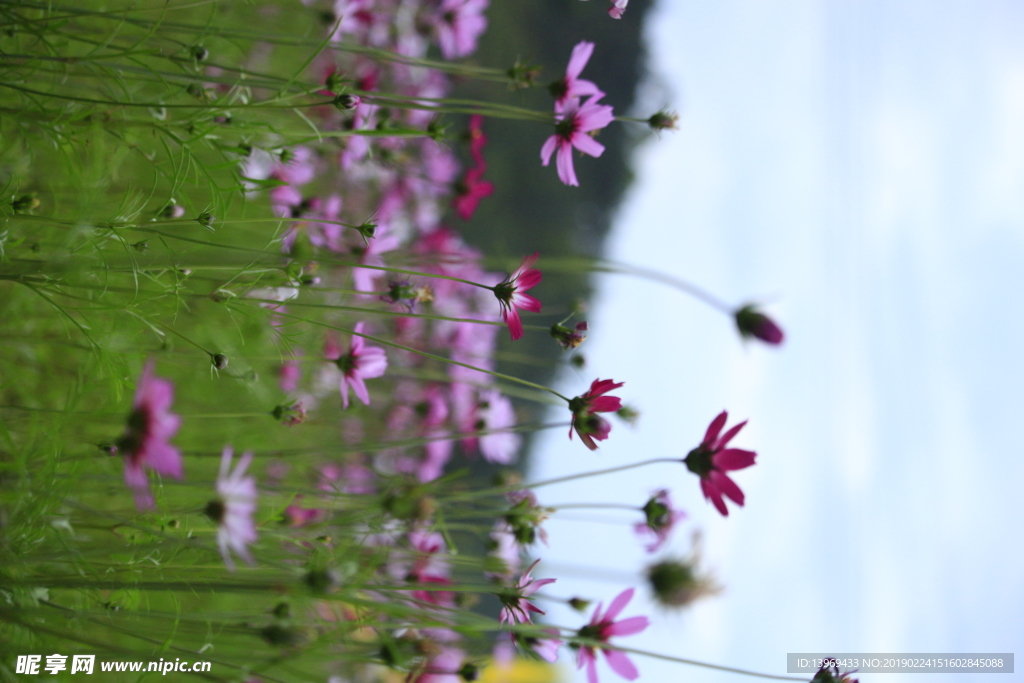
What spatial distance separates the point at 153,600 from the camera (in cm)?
71

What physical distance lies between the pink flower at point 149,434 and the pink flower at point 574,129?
347 millimetres

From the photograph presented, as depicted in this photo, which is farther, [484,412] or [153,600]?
[484,412]

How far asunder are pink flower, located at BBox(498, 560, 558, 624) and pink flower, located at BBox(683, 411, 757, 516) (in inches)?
4.8

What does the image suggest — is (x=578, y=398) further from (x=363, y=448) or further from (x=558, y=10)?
(x=558, y=10)

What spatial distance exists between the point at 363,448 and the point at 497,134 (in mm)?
1514

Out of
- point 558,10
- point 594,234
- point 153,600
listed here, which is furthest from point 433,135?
point 594,234

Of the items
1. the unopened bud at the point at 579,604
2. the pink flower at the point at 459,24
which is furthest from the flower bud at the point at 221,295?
the pink flower at the point at 459,24

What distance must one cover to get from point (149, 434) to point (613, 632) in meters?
0.31

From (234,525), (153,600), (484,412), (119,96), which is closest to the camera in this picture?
(234,525)

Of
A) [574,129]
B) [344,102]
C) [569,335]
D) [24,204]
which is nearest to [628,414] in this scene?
[569,335]

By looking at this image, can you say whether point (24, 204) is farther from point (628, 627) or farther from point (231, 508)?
point (628, 627)

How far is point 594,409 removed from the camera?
0.41 m

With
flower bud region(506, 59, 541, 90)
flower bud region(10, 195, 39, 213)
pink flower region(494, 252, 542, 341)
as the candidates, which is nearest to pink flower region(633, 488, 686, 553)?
pink flower region(494, 252, 542, 341)

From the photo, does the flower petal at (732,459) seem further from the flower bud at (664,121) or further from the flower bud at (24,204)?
the flower bud at (24,204)
